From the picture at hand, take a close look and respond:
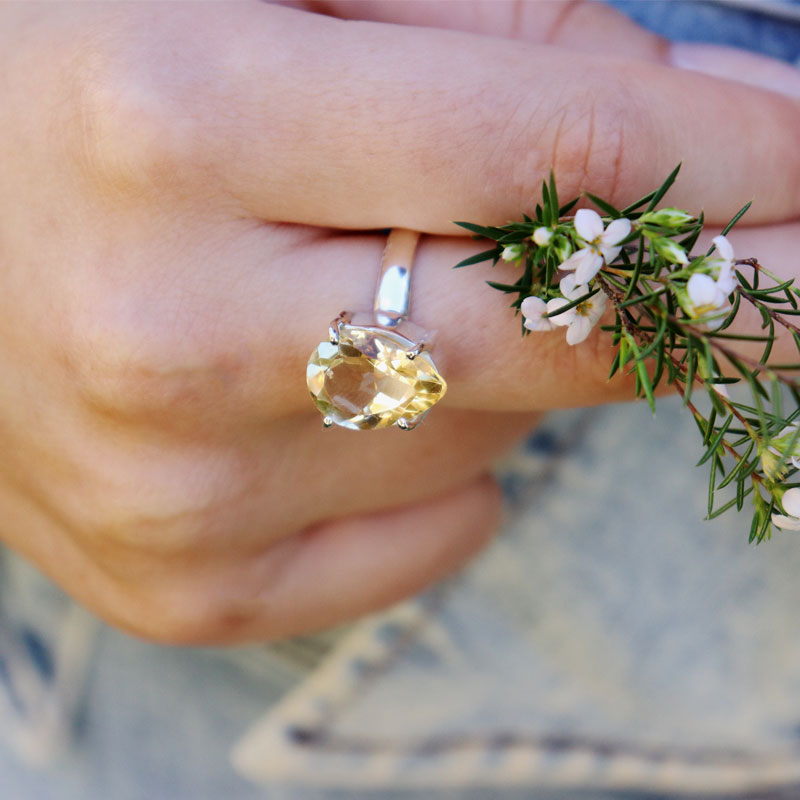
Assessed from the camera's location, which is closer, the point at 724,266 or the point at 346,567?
the point at 724,266

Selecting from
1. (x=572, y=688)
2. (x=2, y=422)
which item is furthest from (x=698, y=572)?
(x=2, y=422)

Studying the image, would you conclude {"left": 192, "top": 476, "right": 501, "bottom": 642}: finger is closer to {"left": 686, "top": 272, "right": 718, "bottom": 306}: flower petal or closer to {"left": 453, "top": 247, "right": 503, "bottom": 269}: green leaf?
{"left": 453, "top": 247, "right": 503, "bottom": 269}: green leaf

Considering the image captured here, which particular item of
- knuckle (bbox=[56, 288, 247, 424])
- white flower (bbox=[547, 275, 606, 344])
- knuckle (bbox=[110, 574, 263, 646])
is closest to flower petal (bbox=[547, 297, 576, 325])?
white flower (bbox=[547, 275, 606, 344])

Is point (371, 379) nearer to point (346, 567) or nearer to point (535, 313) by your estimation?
point (535, 313)

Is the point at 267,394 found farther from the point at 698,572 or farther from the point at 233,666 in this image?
the point at 233,666

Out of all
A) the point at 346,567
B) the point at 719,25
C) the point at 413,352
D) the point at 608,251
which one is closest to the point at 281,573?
the point at 346,567

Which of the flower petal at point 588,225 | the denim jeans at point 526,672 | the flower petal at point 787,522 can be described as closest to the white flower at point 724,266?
the flower petal at point 588,225

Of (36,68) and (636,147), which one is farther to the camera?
(36,68)
